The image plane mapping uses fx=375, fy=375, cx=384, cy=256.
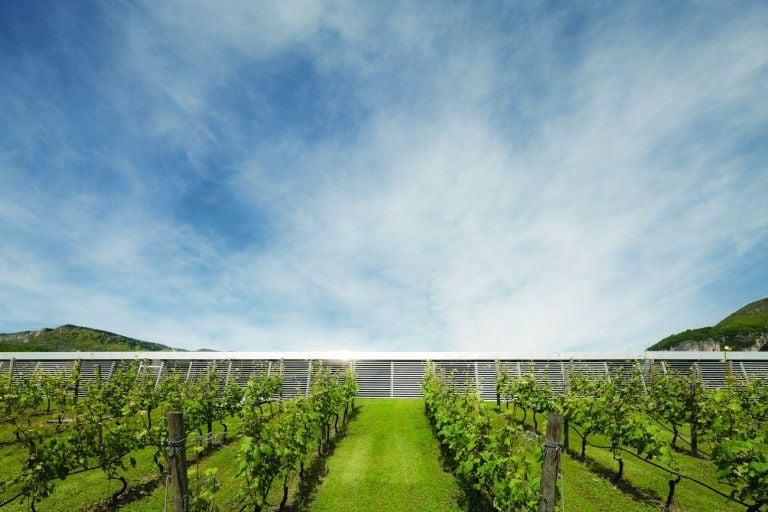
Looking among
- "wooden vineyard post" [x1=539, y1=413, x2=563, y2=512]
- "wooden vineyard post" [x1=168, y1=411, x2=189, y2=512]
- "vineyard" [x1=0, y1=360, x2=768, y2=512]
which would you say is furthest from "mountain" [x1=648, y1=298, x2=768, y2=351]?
"wooden vineyard post" [x1=168, y1=411, x2=189, y2=512]

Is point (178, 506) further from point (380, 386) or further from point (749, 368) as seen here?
point (749, 368)

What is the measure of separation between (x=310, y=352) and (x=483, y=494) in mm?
17628

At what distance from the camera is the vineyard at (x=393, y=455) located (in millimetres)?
7910

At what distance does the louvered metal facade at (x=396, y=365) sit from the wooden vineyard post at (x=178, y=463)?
19.6m

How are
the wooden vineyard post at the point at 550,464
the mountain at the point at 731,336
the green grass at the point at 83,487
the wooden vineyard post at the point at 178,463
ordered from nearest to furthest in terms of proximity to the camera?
the wooden vineyard post at the point at 178,463 < the wooden vineyard post at the point at 550,464 < the green grass at the point at 83,487 < the mountain at the point at 731,336

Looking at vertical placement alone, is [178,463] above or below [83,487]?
above

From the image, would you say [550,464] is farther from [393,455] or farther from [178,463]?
[393,455]

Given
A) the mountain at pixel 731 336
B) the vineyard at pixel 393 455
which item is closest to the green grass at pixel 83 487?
the vineyard at pixel 393 455

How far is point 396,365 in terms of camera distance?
27047 millimetres

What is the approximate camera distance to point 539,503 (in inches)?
272

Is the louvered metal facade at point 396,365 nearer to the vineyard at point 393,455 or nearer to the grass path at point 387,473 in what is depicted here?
the grass path at point 387,473

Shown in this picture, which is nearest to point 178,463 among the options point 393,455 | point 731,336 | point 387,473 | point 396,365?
point 387,473

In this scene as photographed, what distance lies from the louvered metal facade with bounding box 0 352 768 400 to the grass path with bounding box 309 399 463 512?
678cm

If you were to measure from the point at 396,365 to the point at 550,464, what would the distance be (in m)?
21.2
